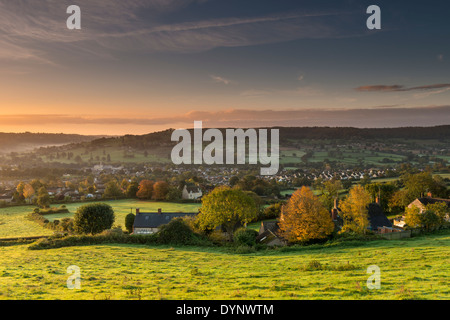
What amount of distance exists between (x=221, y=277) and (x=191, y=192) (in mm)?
67106

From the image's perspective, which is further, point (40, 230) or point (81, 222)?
point (40, 230)

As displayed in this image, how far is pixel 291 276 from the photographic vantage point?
51.5 feet

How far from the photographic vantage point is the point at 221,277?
16.2 meters

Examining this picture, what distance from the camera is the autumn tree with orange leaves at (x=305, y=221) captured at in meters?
31.0

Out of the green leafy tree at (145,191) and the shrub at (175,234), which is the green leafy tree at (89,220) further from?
the green leafy tree at (145,191)

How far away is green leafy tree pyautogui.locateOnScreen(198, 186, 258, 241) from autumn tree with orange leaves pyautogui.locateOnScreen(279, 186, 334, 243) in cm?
521

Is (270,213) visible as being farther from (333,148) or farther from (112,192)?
(333,148)

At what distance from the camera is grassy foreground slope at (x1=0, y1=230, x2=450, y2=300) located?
11.9m

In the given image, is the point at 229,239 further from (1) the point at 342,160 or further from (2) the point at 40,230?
(1) the point at 342,160

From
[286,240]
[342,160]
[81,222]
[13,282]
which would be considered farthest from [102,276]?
[342,160]

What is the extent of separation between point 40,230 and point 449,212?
6259cm

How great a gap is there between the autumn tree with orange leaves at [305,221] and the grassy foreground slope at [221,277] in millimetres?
5702
